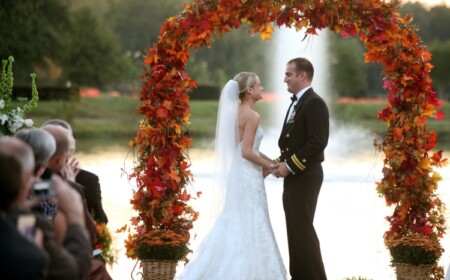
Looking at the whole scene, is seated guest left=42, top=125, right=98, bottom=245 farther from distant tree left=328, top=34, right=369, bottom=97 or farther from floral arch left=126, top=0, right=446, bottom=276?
distant tree left=328, top=34, right=369, bottom=97

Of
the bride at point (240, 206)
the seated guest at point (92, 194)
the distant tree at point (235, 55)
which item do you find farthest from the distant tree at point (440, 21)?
the seated guest at point (92, 194)

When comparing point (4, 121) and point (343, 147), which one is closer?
point (4, 121)

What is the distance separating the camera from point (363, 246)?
13.3 metres

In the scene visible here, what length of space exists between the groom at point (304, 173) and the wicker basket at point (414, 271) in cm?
74

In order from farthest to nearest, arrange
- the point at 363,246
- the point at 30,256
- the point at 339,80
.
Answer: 1. the point at 339,80
2. the point at 363,246
3. the point at 30,256

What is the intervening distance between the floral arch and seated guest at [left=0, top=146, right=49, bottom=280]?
226 inches

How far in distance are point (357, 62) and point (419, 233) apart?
7058 cm

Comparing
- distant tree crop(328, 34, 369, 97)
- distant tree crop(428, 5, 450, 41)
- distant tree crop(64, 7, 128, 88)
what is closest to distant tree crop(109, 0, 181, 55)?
distant tree crop(328, 34, 369, 97)

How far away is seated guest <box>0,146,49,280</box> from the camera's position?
3.87 m

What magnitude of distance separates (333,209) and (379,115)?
804cm

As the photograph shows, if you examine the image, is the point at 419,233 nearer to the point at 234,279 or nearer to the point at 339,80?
the point at 234,279

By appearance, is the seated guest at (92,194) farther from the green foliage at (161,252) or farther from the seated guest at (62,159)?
the green foliage at (161,252)

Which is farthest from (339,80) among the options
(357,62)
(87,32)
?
(87,32)

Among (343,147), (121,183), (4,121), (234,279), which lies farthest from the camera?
(343,147)
